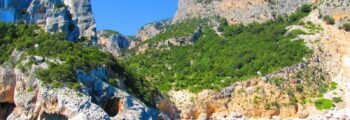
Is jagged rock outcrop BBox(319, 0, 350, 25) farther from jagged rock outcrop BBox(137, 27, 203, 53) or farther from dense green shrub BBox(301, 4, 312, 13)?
jagged rock outcrop BBox(137, 27, 203, 53)

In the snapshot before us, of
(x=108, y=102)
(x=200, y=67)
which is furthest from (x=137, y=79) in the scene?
(x=200, y=67)

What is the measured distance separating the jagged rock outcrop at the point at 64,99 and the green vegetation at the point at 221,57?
19.4 meters

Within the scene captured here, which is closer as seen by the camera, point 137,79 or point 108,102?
point 108,102

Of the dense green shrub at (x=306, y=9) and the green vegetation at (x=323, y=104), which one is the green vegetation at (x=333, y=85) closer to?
the green vegetation at (x=323, y=104)

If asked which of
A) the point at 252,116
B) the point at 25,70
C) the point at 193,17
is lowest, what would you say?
the point at 252,116

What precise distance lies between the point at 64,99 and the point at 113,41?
187ft

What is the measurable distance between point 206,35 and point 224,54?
8.39 m

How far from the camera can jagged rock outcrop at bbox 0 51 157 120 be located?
1861 inches

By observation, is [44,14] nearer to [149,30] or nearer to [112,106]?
[112,106]

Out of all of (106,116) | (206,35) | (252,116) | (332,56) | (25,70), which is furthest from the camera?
(206,35)

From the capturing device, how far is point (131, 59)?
281ft

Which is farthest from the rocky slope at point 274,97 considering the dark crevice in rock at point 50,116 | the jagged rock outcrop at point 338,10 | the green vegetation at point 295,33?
the dark crevice in rock at point 50,116

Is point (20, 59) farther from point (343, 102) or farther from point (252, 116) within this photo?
point (343, 102)

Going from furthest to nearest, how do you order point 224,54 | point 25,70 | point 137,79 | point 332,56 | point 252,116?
point 224,54
point 332,56
point 252,116
point 137,79
point 25,70
